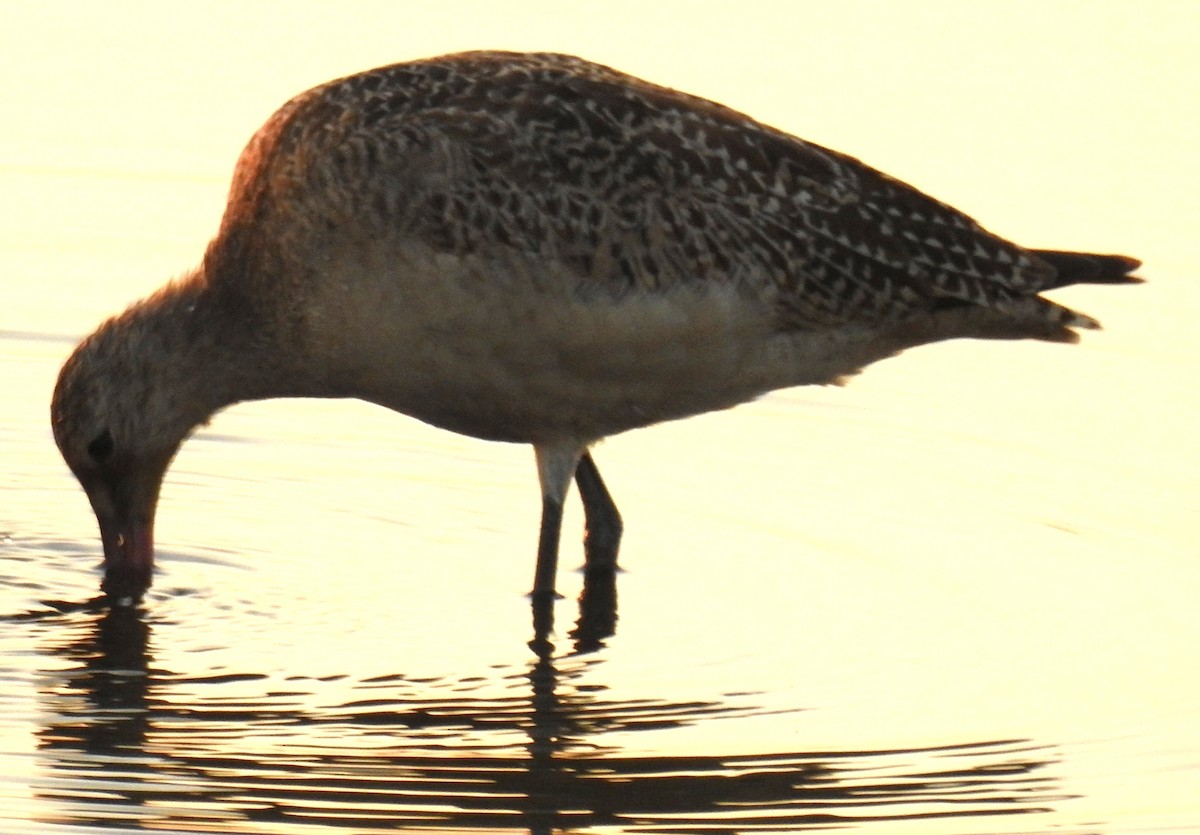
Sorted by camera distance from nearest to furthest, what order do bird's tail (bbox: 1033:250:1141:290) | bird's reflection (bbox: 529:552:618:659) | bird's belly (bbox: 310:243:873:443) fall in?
bird's belly (bbox: 310:243:873:443), bird's reflection (bbox: 529:552:618:659), bird's tail (bbox: 1033:250:1141:290)

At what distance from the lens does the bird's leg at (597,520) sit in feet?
37.6

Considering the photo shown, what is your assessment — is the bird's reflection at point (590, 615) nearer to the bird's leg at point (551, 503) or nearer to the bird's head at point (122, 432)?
the bird's leg at point (551, 503)

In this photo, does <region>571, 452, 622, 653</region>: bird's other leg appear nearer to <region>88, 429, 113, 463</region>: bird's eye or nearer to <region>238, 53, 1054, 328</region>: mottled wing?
<region>238, 53, 1054, 328</region>: mottled wing

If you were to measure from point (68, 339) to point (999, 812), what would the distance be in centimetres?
632

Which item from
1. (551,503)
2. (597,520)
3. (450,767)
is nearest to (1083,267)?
(597,520)

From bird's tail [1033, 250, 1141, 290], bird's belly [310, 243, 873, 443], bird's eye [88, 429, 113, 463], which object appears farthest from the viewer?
bird's tail [1033, 250, 1141, 290]

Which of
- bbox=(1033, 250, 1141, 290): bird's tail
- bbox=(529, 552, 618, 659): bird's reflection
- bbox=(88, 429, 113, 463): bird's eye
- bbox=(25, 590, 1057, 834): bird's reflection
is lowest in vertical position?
bbox=(25, 590, 1057, 834): bird's reflection

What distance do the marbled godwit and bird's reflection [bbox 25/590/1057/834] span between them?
1209 millimetres

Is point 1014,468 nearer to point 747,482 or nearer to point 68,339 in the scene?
point 747,482

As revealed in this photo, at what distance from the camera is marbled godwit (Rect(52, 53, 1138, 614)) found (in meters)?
10.3

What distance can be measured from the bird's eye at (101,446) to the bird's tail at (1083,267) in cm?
366

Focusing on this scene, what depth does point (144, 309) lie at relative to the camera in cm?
1105

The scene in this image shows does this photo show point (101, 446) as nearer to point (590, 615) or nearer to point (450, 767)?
point (590, 615)

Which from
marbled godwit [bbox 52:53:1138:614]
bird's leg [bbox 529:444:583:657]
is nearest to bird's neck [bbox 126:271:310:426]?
marbled godwit [bbox 52:53:1138:614]
